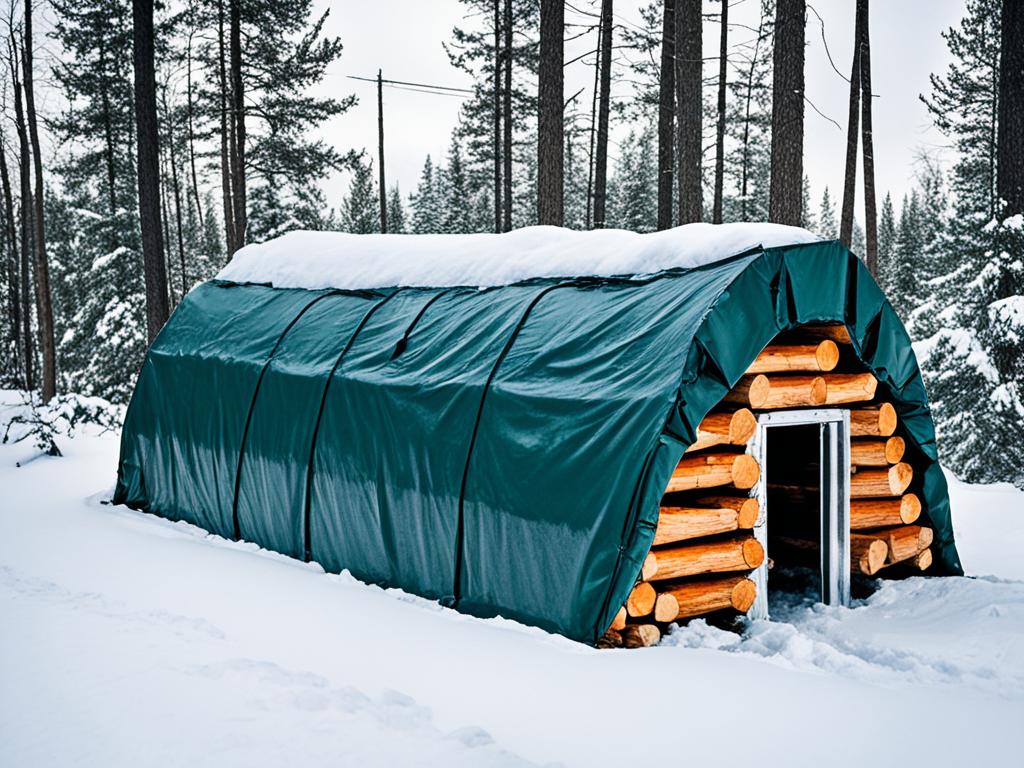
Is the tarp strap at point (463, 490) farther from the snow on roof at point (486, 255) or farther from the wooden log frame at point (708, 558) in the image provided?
the wooden log frame at point (708, 558)

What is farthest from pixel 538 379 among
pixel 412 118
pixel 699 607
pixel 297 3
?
pixel 412 118

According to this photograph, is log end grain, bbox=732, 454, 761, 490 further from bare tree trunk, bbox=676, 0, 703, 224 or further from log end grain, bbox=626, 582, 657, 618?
bare tree trunk, bbox=676, 0, 703, 224

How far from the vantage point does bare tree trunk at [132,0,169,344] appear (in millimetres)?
14102

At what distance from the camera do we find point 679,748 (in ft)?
12.1

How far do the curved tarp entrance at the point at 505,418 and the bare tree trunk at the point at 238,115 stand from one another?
1440cm

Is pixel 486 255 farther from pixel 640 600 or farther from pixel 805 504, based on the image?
pixel 640 600

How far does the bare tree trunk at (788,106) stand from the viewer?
10906 mm

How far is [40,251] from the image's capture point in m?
21.6

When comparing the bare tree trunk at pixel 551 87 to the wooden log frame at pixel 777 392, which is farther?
the bare tree trunk at pixel 551 87

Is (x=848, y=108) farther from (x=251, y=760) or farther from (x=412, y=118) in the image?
(x=412, y=118)

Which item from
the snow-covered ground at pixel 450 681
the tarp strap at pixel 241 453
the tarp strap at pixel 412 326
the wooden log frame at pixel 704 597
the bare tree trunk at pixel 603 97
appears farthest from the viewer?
the bare tree trunk at pixel 603 97

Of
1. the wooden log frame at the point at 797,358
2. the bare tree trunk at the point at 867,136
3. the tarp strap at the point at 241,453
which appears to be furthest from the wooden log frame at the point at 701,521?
the bare tree trunk at the point at 867,136

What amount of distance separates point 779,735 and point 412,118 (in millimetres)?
40559

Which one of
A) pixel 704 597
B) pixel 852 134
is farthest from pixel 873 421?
pixel 852 134
